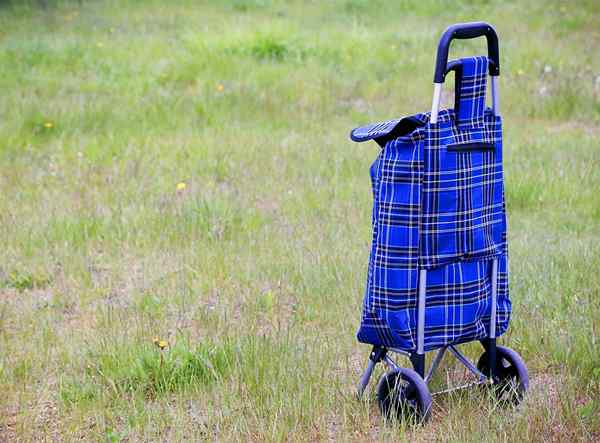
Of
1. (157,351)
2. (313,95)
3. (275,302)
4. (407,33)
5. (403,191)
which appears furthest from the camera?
(407,33)

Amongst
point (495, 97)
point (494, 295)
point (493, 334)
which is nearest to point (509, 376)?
point (493, 334)

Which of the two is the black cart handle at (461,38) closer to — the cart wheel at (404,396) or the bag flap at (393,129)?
the bag flap at (393,129)

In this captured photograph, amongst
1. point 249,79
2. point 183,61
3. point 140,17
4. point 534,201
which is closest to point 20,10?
point 140,17

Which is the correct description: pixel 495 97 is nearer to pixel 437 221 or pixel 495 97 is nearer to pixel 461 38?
pixel 461 38

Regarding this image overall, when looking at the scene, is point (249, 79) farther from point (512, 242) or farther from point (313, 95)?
point (512, 242)

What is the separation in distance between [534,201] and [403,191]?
3498mm

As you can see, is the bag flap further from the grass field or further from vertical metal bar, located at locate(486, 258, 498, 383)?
the grass field

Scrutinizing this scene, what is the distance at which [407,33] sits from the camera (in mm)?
12633

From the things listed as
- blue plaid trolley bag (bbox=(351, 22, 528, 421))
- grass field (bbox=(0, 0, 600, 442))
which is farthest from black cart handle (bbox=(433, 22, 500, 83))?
grass field (bbox=(0, 0, 600, 442))

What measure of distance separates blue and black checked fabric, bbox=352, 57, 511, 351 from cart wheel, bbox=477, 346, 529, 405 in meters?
0.24

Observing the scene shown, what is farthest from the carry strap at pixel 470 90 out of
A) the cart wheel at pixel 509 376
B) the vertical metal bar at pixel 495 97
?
the cart wheel at pixel 509 376

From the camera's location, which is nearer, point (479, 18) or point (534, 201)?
point (534, 201)

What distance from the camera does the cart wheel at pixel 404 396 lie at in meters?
3.47

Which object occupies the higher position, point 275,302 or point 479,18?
point 479,18
